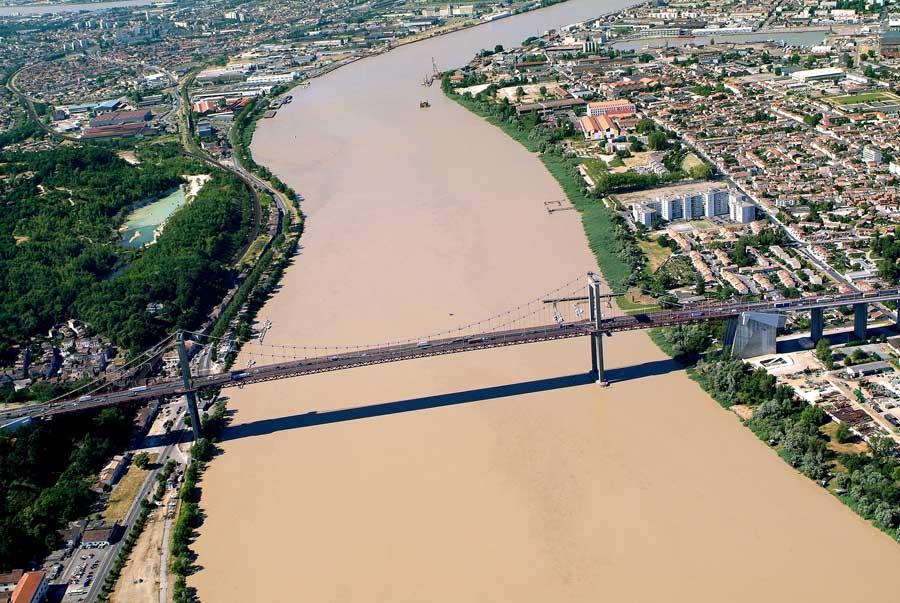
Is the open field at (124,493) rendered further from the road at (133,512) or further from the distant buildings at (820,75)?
the distant buildings at (820,75)

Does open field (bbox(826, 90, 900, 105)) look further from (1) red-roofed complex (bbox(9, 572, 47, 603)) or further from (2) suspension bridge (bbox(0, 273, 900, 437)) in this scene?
(1) red-roofed complex (bbox(9, 572, 47, 603))

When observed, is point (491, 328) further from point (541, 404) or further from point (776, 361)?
point (776, 361)

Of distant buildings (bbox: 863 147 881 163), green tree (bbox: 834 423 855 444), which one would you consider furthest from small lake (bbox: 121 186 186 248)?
distant buildings (bbox: 863 147 881 163)

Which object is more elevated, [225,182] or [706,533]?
[225,182]

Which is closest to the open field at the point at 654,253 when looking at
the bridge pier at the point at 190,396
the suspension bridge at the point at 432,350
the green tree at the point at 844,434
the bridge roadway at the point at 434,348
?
the suspension bridge at the point at 432,350

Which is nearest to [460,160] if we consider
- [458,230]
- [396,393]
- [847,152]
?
[458,230]

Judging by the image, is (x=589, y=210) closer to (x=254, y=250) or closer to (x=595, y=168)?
(x=595, y=168)
